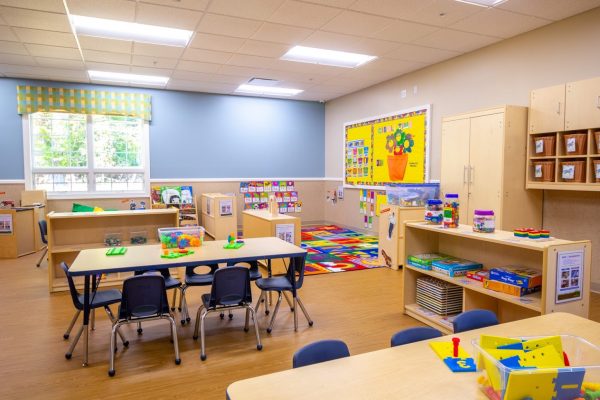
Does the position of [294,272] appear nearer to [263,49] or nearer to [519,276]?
[519,276]

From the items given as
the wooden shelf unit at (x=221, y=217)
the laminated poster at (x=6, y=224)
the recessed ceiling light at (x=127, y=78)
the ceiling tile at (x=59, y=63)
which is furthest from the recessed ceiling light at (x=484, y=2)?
the laminated poster at (x=6, y=224)

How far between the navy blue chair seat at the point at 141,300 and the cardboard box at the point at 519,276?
104 inches

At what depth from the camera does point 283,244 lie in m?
4.18

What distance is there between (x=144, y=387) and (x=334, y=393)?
192 cm

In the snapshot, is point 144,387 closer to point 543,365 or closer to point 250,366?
point 250,366

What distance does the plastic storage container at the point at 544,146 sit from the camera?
4.66m

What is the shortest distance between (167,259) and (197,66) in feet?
15.1

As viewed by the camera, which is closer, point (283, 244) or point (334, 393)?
point (334, 393)

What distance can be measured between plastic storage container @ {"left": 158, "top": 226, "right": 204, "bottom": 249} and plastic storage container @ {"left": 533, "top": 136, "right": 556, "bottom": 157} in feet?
13.3

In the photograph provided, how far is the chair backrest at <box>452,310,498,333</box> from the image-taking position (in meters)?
2.13

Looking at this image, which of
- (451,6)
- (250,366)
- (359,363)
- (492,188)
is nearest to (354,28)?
(451,6)

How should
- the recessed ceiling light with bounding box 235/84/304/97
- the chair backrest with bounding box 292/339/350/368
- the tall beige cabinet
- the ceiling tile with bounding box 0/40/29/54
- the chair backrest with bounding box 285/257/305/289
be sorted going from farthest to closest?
1. the recessed ceiling light with bounding box 235/84/304/97
2. the ceiling tile with bounding box 0/40/29/54
3. the tall beige cabinet
4. the chair backrest with bounding box 285/257/305/289
5. the chair backrest with bounding box 292/339/350/368

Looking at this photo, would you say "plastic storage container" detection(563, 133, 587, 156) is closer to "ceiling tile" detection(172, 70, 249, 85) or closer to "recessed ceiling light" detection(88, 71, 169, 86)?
"ceiling tile" detection(172, 70, 249, 85)

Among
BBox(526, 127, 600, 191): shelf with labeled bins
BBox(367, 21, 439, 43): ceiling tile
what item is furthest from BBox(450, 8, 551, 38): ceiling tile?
A: BBox(526, 127, 600, 191): shelf with labeled bins
